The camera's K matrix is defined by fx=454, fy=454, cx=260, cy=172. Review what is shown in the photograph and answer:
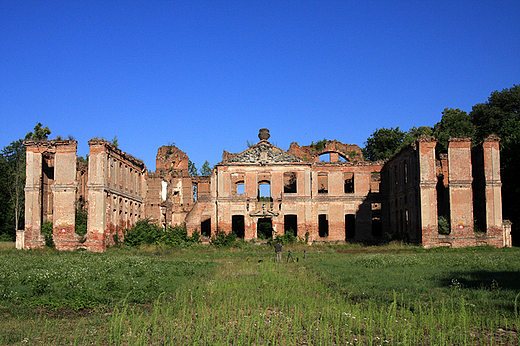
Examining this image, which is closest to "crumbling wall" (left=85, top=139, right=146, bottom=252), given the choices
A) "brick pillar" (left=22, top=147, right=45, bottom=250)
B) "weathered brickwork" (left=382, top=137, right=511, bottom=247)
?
"brick pillar" (left=22, top=147, right=45, bottom=250)

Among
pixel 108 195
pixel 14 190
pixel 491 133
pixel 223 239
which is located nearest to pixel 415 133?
pixel 491 133

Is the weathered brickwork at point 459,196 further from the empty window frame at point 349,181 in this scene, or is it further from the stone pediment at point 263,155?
the stone pediment at point 263,155

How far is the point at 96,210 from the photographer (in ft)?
112

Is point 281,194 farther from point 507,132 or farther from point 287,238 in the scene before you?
point 507,132

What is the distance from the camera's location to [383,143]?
196 ft

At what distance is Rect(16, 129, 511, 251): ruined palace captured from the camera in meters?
33.2

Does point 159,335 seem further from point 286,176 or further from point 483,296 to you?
point 286,176

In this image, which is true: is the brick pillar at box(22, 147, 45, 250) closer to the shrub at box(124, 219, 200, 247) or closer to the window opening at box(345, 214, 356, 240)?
the shrub at box(124, 219, 200, 247)

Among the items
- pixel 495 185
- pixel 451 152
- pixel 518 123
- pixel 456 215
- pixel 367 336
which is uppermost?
pixel 518 123

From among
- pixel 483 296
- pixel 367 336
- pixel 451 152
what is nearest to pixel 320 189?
pixel 451 152

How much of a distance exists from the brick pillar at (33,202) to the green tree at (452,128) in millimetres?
36997

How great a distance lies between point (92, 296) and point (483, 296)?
10.6 meters

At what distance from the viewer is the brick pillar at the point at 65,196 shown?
112 ft

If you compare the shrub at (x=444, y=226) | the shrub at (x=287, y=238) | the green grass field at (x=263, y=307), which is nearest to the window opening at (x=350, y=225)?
the shrub at (x=287, y=238)
